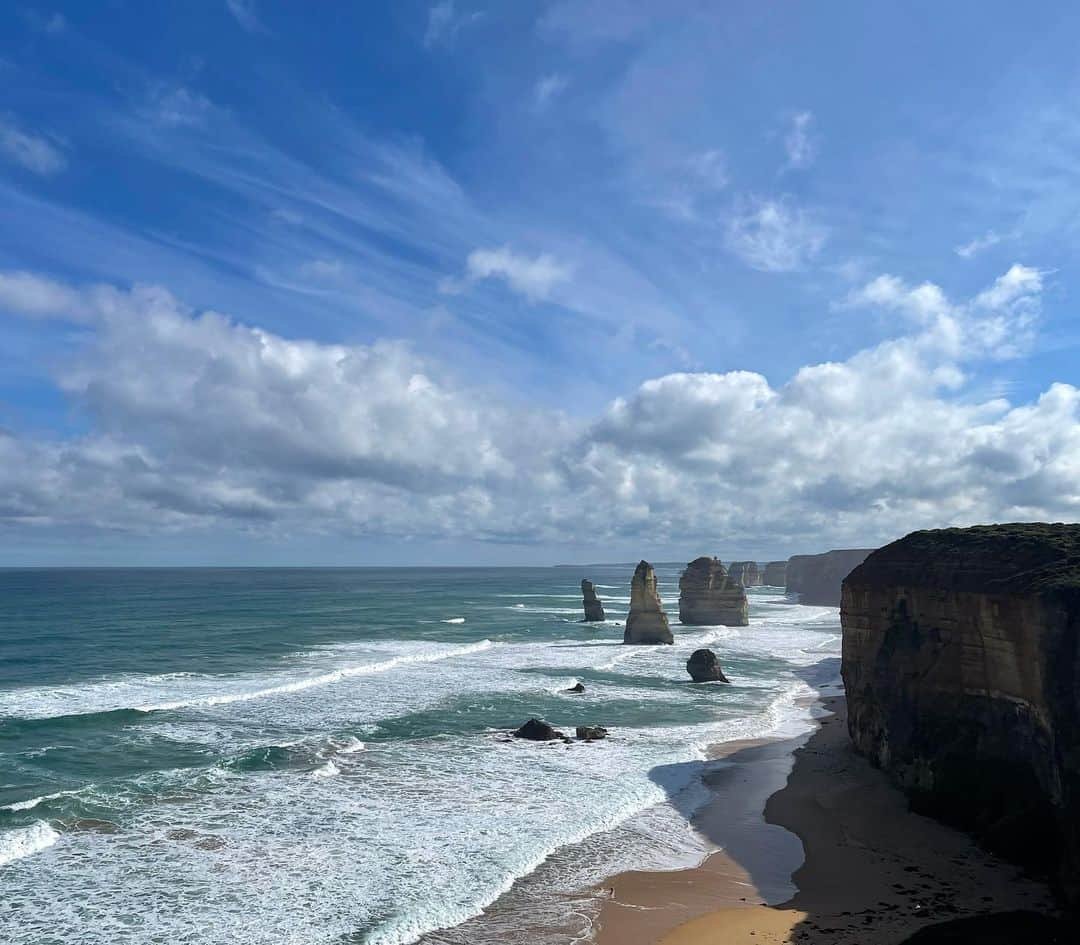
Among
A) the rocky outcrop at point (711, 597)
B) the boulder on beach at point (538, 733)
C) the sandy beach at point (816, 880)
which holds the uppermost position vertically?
the rocky outcrop at point (711, 597)

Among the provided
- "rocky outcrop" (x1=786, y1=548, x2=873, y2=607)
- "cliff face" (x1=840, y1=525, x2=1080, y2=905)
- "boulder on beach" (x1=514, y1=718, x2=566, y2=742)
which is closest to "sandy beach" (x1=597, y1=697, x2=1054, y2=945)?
"cliff face" (x1=840, y1=525, x2=1080, y2=905)

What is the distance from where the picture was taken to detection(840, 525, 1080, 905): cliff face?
Result: 16422 millimetres

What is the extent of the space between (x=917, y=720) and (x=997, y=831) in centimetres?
454

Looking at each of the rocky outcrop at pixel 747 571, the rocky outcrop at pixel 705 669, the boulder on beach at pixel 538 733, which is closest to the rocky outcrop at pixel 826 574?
the rocky outcrop at pixel 747 571

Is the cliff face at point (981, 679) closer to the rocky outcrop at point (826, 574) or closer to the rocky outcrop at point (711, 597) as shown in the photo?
the rocky outcrop at point (711, 597)

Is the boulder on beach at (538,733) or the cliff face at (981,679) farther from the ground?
the cliff face at (981,679)

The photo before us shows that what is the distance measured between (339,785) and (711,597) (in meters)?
56.4

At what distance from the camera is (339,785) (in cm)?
2462

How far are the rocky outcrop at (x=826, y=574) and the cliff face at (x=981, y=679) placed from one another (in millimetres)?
94289

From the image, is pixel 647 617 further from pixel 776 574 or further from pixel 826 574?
pixel 776 574

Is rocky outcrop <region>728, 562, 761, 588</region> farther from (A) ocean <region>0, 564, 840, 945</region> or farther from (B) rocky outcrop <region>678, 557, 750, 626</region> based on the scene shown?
(A) ocean <region>0, 564, 840, 945</region>

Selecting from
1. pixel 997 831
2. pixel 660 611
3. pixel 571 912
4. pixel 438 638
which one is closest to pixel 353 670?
pixel 438 638

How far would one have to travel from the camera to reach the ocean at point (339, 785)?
16.6 metres

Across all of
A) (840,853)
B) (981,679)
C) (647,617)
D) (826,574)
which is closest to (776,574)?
(826,574)
